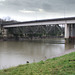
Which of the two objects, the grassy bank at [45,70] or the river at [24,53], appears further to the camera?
the river at [24,53]

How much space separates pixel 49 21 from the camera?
55875mm

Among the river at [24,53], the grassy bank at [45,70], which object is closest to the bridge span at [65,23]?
the river at [24,53]

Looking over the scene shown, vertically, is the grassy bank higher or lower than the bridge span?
lower

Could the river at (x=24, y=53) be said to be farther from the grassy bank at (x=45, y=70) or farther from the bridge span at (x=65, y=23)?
the bridge span at (x=65, y=23)

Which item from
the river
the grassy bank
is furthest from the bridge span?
the grassy bank

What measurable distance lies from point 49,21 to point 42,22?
4285 millimetres

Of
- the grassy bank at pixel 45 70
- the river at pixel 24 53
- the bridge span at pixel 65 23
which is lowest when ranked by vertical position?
the river at pixel 24 53

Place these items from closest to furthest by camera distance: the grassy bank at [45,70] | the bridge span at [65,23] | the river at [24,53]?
the grassy bank at [45,70] → the river at [24,53] → the bridge span at [65,23]

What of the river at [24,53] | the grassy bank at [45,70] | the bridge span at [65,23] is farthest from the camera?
the bridge span at [65,23]

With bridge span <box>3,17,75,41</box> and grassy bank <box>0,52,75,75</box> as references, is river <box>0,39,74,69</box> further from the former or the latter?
bridge span <box>3,17,75,41</box>

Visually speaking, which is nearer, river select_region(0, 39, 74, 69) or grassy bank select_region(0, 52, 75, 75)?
grassy bank select_region(0, 52, 75, 75)

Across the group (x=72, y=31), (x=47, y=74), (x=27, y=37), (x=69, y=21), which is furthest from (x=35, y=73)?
(x=27, y=37)

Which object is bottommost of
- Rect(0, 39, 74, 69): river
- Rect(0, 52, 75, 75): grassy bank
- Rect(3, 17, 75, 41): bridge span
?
Rect(0, 39, 74, 69): river

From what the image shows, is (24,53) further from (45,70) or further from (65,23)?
(65,23)
